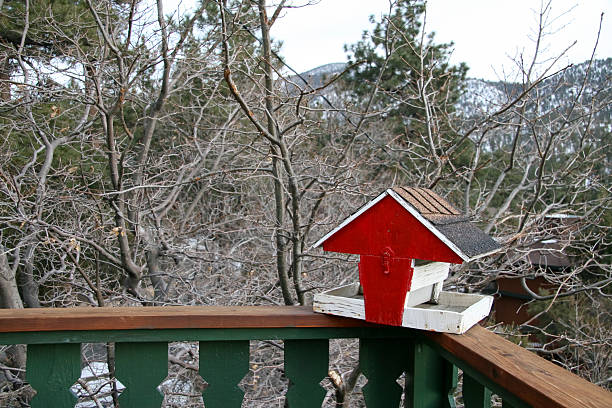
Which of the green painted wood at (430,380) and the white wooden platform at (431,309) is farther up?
→ the white wooden platform at (431,309)

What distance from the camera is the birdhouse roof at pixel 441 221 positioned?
1232 mm

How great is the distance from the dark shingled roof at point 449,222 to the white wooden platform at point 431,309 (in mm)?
154

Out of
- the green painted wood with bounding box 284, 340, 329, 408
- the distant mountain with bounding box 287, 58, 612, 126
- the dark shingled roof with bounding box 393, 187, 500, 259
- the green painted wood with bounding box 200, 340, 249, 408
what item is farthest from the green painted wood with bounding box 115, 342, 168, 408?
the distant mountain with bounding box 287, 58, 612, 126

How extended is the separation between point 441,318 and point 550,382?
35cm

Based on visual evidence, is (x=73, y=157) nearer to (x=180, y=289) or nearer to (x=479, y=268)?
(x=180, y=289)

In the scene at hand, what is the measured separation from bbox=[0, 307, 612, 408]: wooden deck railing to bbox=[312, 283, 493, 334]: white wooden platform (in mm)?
31

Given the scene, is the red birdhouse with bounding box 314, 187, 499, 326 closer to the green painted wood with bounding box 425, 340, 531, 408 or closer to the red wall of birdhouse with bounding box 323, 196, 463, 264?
the red wall of birdhouse with bounding box 323, 196, 463, 264

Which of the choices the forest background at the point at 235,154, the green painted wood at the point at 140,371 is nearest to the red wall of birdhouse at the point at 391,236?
the green painted wood at the point at 140,371

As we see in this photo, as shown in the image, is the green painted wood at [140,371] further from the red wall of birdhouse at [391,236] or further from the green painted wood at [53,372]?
the red wall of birdhouse at [391,236]

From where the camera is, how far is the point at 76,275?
248 inches

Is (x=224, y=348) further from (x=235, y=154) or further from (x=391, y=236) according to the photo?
(x=235, y=154)

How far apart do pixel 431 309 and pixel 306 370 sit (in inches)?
15.7

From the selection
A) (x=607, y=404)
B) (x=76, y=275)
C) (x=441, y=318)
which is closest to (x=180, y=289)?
(x=76, y=275)

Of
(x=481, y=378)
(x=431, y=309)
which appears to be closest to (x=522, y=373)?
(x=481, y=378)
